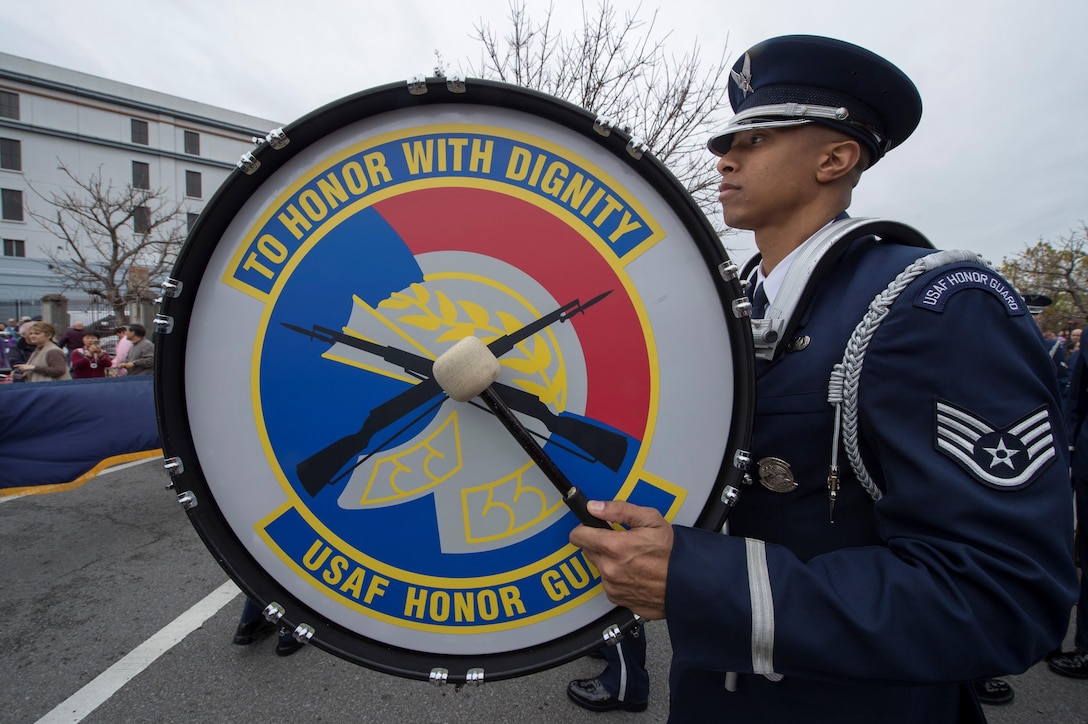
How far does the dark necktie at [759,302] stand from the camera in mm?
1283

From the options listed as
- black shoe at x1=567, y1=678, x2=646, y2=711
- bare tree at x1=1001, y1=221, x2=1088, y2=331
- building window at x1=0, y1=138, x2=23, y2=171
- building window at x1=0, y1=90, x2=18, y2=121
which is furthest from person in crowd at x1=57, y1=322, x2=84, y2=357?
building window at x1=0, y1=90, x2=18, y2=121

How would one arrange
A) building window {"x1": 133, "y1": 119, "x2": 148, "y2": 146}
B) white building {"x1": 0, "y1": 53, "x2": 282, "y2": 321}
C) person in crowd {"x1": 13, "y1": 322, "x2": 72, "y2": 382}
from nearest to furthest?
person in crowd {"x1": 13, "y1": 322, "x2": 72, "y2": 382} → white building {"x1": 0, "y1": 53, "x2": 282, "y2": 321} → building window {"x1": 133, "y1": 119, "x2": 148, "y2": 146}

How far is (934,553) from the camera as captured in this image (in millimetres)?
755

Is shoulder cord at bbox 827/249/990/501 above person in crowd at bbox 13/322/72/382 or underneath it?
above

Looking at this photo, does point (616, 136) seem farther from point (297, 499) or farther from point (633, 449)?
point (297, 499)

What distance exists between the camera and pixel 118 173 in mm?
37094

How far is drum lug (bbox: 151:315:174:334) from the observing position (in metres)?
0.90

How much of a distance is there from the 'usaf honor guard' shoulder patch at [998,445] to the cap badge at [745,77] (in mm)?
834

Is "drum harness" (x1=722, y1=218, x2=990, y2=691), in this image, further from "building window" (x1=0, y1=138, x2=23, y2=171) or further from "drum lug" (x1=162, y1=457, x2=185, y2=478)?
"building window" (x1=0, y1=138, x2=23, y2=171)

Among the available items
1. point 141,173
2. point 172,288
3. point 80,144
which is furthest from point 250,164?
point 141,173

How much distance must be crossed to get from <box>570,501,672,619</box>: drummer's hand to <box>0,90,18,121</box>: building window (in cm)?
4838

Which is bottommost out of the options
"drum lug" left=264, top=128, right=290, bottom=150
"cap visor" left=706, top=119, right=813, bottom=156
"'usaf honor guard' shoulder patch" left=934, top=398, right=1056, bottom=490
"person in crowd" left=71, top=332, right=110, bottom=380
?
"person in crowd" left=71, top=332, right=110, bottom=380

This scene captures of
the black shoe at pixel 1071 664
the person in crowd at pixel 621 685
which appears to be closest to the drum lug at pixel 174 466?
the person in crowd at pixel 621 685

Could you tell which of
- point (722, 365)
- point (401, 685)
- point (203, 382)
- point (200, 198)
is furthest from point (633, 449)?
point (200, 198)
